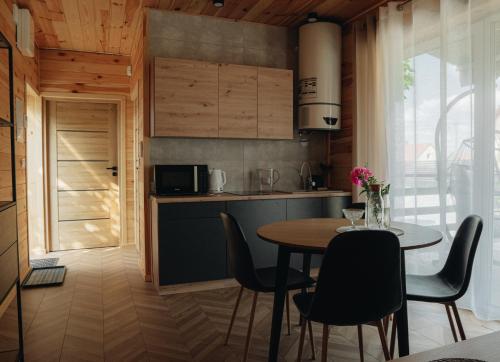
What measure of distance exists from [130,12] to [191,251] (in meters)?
2.37

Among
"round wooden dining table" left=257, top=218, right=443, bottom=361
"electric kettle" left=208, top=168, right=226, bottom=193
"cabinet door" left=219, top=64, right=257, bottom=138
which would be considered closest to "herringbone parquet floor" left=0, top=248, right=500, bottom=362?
"round wooden dining table" left=257, top=218, right=443, bottom=361

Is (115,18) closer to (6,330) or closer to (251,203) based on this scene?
(251,203)

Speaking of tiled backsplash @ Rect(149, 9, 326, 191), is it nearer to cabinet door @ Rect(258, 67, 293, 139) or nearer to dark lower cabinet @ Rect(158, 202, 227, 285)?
cabinet door @ Rect(258, 67, 293, 139)

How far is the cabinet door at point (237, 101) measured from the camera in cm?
371

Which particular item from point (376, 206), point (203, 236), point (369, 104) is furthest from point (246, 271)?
point (369, 104)

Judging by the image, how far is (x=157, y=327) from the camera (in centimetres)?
269

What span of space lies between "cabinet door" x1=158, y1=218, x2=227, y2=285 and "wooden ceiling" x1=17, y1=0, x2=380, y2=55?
1.96m

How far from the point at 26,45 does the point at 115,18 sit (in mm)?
870

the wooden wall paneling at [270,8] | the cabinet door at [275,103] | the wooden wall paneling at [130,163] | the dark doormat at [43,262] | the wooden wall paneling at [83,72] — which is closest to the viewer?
the wooden wall paneling at [270,8]

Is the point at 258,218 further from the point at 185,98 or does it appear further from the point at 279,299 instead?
the point at 279,299

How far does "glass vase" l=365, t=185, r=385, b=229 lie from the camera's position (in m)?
2.12

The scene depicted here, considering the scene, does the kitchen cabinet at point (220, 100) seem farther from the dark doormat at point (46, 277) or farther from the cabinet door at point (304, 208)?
the dark doormat at point (46, 277)

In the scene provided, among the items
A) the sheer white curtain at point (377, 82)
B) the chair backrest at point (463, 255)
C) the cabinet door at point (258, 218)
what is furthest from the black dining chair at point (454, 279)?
the cabinet door at point (258, 218)

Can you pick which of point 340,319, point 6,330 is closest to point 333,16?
point 340,319
